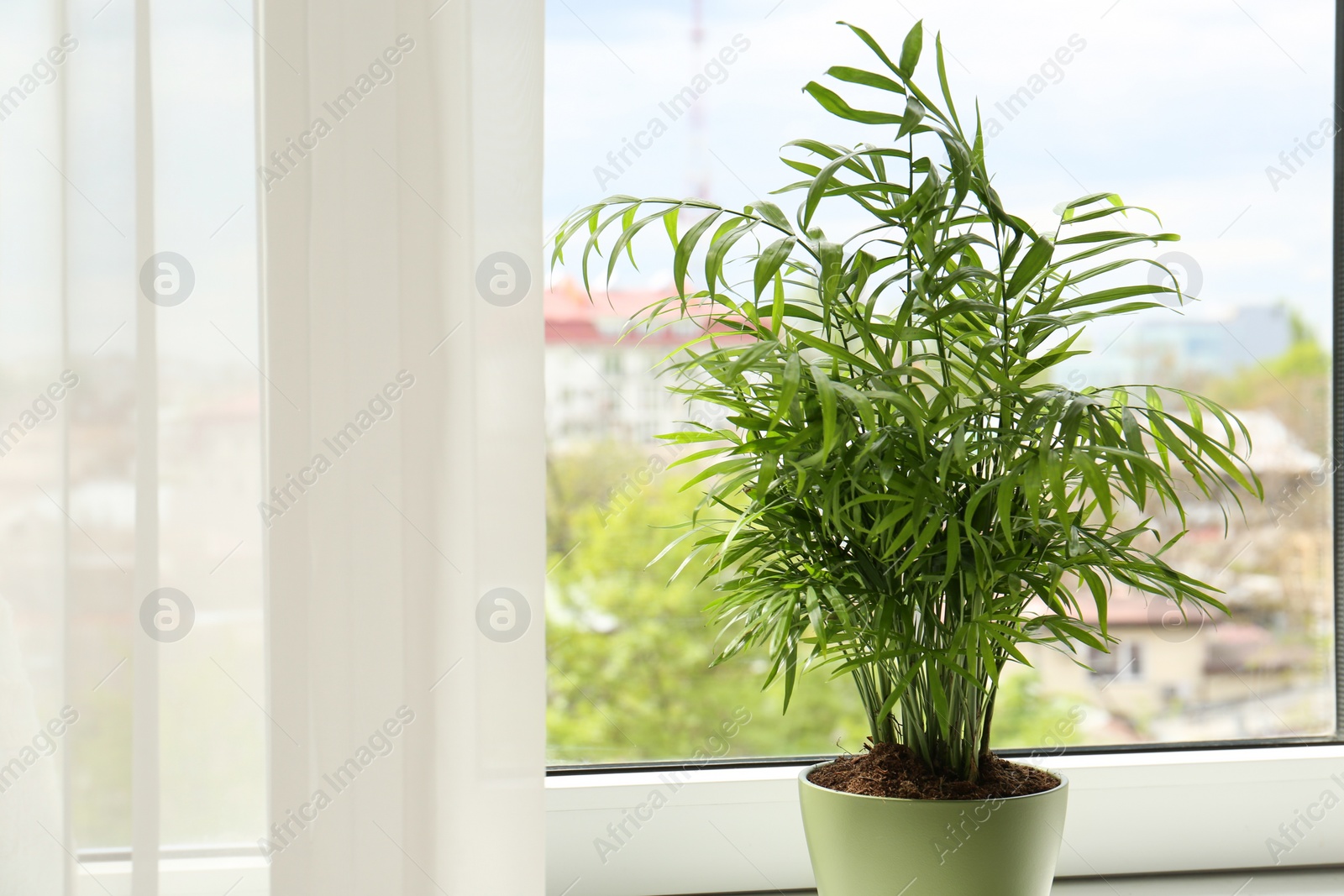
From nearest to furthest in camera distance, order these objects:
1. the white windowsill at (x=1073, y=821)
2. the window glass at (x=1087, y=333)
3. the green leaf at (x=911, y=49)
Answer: the green leaf at (x=911, y=49), the white windowsill at (x=1073, y=821), the window glass at (x=1087, y=333)

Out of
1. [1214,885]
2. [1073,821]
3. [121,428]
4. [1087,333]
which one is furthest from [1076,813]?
[121,428]

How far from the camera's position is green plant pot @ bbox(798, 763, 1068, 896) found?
0.75m

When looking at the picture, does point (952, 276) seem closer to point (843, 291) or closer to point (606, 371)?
point (843, 291)

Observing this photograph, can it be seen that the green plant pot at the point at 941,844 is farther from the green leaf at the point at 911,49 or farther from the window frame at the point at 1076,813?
the green leaf at the point at 911,49

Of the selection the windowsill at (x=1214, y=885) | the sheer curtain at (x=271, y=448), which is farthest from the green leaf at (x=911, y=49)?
the windowsill at (x=1214, y=885)

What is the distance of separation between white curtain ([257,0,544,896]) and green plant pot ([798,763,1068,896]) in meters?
0.26

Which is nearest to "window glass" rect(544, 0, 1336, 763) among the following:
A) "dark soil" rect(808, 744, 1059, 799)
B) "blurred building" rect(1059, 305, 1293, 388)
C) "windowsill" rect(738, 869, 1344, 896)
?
"blurred building" rect(1059, 305, 1293, 388)

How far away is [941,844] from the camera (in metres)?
0.75

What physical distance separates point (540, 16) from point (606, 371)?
1.55ft

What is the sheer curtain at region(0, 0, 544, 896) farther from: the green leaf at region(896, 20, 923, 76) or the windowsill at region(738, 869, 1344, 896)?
the windowsill at region(738, 869, 1344, 896)

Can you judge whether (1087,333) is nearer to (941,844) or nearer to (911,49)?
(911,49)

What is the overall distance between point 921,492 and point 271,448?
1.76ft

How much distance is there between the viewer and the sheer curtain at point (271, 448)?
78 centimetres

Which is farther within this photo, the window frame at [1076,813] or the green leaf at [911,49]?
the window frame at [1076,813]
